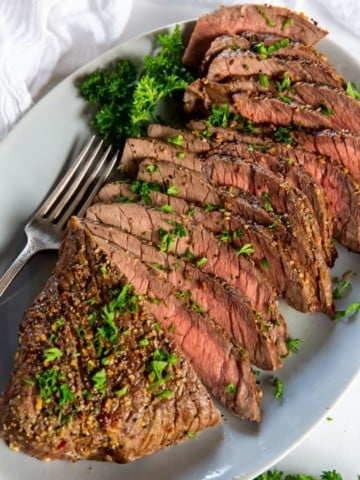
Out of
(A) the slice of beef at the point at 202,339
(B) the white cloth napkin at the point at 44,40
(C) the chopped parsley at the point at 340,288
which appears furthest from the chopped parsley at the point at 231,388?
(B) the white cloth napkin at the point at 44,40

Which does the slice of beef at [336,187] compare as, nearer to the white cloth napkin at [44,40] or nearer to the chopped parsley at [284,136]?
the chopped parsley at [284,136]

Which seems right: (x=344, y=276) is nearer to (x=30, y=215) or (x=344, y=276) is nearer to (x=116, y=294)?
(x=116, y=294)

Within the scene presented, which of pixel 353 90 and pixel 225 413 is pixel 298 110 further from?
pixel 225 413

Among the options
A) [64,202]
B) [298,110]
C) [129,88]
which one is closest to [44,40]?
[129,88]

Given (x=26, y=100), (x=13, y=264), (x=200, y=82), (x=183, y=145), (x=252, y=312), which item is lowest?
(x=13, y=264)

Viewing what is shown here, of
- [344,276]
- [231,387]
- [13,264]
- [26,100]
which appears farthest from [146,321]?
→ [26,100]

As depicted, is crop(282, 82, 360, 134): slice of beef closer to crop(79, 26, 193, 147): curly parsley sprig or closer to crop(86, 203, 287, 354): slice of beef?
crop(79, 26, 193, 147): curly parsley sprig
